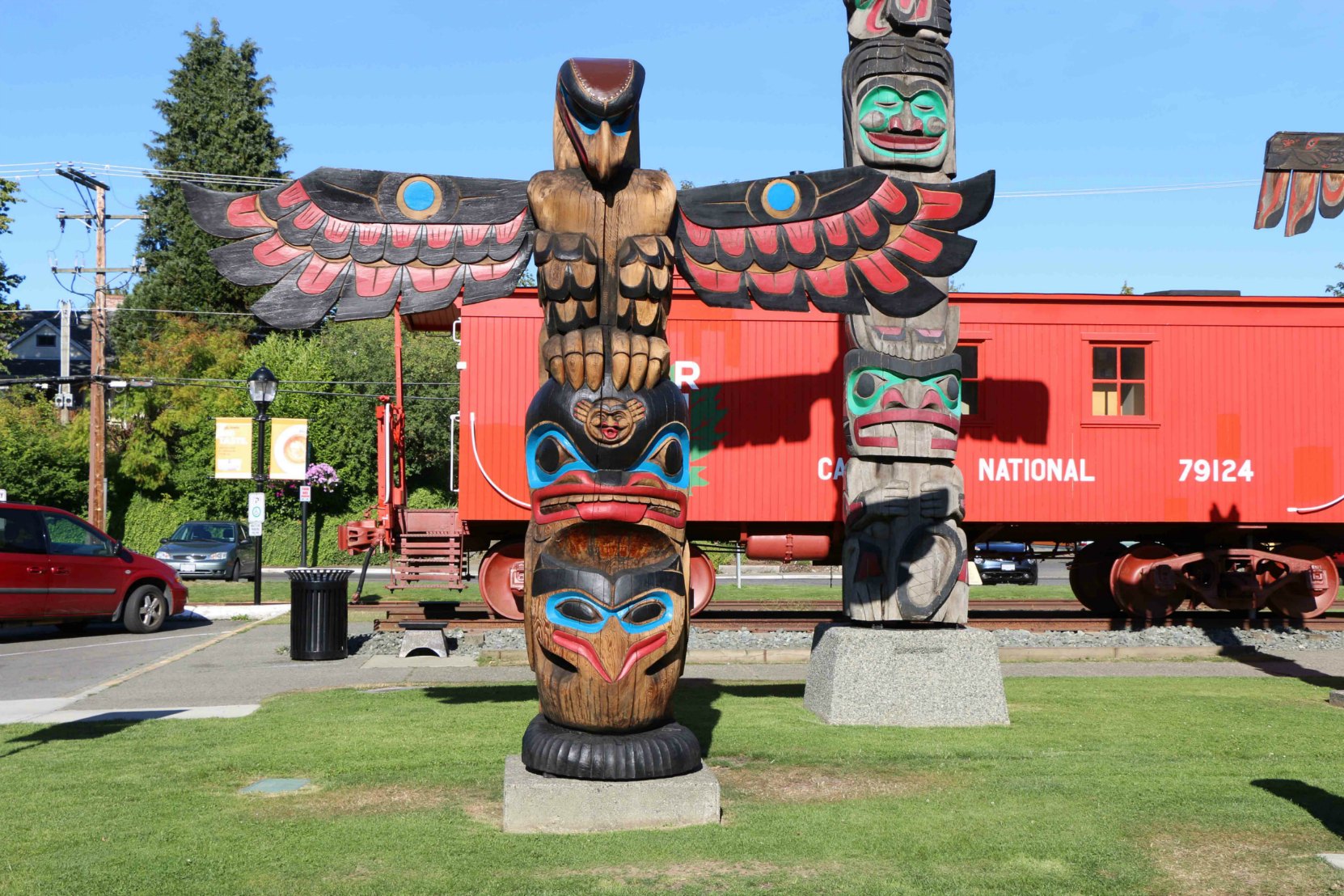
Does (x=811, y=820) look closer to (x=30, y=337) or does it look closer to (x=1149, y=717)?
(x=1149, y=717)

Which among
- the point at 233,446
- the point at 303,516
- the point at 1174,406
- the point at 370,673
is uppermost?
the point at 1174,406

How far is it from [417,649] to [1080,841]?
31.0 feet

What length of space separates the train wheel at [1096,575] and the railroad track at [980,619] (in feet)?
1.27

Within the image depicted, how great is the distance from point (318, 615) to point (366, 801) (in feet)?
23.5

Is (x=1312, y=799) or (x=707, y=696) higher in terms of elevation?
(x=1312, y=799)

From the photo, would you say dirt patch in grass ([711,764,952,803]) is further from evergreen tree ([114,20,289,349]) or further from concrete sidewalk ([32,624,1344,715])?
evergreen tree ([114,20,289,349])

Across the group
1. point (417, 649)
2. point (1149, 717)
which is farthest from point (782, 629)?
point (1149, 717)

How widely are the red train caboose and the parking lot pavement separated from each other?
4.36m

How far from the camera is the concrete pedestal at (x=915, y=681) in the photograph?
876cm

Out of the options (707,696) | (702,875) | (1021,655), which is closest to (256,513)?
(707,696)

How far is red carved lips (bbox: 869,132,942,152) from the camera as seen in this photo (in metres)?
8.91

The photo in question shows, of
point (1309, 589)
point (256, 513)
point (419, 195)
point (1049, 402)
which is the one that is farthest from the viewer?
point (256, 513)

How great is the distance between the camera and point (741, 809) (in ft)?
20.8

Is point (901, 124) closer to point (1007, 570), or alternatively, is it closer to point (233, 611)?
point (233, 611)
